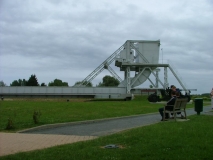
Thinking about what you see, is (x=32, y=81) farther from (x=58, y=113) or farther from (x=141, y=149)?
(x=141, y=149)

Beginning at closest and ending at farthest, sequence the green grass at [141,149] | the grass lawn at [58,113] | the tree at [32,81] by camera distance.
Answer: the green grass at [141,149] → the grass lawn at [58,113] → the tree at [32,81]

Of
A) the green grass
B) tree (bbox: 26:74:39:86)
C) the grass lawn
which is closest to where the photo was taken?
the green grass

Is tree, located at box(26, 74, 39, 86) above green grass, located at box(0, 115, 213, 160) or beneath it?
above

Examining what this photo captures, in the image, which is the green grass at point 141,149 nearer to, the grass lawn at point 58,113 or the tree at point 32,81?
the grass lawn at point 58,113

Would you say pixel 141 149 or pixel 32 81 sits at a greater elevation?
pixel 32 81

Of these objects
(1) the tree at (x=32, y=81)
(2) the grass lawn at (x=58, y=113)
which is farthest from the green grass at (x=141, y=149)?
(1) the tree at (x=32, y=81)

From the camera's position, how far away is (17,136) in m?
10.6

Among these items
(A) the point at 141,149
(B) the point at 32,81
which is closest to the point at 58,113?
(A) the point at 141,149

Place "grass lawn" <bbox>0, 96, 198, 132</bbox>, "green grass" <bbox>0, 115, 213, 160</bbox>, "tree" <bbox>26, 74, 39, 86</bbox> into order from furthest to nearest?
"tree" <bbox>26, 74, 39, 86</bbox> → "grass lawn" <bbox>0, 96, 198, 132</bbox> → "green grass" <bbox>0, 115, 213, 160</bbox>

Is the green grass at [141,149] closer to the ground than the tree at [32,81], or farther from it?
closer to the ground

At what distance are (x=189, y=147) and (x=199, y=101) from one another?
36.6 feet

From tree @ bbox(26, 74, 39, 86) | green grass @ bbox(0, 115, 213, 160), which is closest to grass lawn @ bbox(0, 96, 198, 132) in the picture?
green grass @ bbox(0, 115, 213, 160)

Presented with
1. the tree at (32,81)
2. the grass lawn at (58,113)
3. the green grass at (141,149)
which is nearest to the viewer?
the green grass at (141,149)

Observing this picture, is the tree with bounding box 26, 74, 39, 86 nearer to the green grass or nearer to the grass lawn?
the grass lawn
